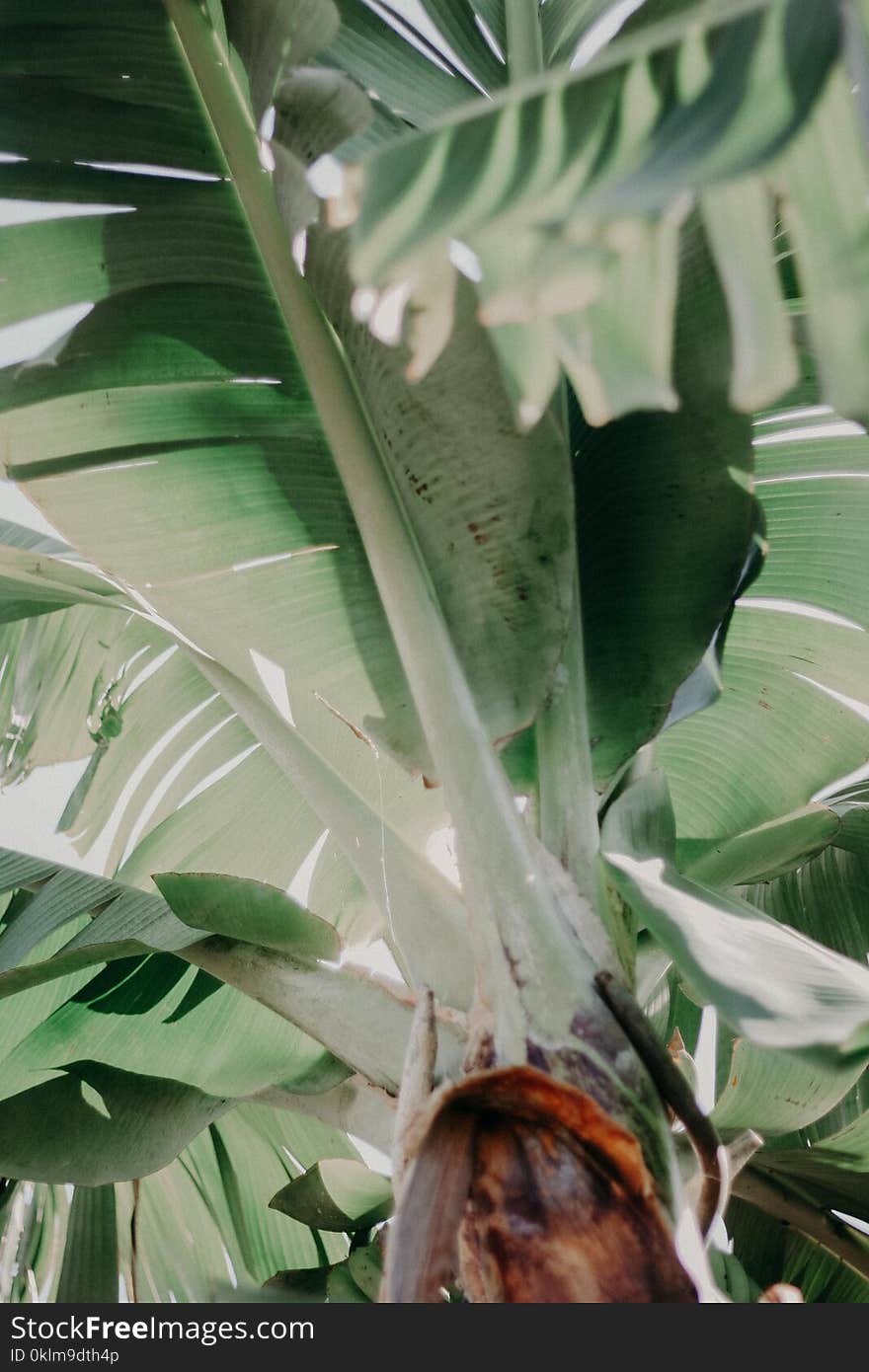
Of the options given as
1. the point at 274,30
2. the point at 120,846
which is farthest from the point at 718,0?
the point at 120,846

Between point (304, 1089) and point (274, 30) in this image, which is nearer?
point (274, 30)

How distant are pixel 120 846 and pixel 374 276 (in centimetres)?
129

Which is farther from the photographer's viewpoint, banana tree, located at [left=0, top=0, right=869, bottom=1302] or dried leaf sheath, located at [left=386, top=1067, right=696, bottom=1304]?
dried leaf sheath, located at [left=386, top=1067, right=696, bottom=1304]

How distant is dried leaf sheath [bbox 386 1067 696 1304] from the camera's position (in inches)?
23.4

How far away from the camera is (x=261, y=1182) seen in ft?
5.17

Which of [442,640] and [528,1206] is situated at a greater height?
[442,640]

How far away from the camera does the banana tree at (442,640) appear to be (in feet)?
1.14

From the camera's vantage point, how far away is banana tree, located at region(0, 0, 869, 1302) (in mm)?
348

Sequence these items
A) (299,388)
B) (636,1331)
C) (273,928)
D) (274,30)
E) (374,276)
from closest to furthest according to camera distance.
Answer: (374,276), (636,1331), (274,30), (273,928), (299,388)

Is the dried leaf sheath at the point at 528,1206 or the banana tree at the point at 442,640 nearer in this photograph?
the banana tree at the point at 442,640

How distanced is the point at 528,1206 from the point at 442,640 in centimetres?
46

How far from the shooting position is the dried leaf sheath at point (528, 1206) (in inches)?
23.4

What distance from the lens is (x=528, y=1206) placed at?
24.7 inches

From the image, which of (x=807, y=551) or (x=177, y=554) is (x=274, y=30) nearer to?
(x=177, y=554)
